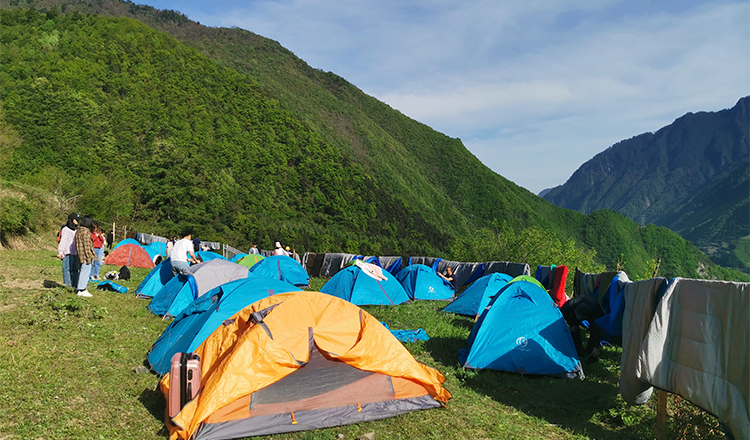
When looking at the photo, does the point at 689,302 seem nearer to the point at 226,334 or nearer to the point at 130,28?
the point at 226,334

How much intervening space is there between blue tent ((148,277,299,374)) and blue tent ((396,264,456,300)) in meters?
7.44

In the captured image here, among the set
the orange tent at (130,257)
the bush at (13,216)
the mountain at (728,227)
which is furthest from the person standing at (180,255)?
the mountain at (728,227)

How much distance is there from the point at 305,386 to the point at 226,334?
1150mm

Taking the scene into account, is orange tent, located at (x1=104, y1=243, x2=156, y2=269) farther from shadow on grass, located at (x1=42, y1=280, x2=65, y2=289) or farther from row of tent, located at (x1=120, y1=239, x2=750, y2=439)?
row of tent, located at (x1=120, y1=239, x2=750, y2=439)

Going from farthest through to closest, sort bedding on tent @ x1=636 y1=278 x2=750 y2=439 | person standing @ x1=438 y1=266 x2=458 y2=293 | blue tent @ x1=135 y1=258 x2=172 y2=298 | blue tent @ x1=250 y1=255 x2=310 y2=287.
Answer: blue tent @ x1=250 y1=255 x2=310 y2=287 → person standing @ x1=438 y1=266 x2=458 y2=293 → blue tent @ x1=135 y1=258 x2=172 y2=298 → bedding on tent @ x1=636 y1=278 x2=750 y2=439

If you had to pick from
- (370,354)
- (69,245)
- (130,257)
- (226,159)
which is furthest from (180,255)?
(226,159)

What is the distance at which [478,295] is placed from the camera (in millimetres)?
11445

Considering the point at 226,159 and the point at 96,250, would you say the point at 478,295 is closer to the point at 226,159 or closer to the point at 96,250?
the point at 96,250

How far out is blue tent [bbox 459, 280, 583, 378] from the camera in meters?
6.76

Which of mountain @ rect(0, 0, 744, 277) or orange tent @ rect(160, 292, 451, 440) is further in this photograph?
mountain @ rect(0, 0, 744, 277)

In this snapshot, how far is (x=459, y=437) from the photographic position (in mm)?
4750

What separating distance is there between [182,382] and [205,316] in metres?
1.91

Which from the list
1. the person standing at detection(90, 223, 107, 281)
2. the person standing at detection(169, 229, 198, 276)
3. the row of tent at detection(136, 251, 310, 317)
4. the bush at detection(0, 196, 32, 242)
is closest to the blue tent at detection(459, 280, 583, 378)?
the row of tent at detection(136, 251, 310, 317)

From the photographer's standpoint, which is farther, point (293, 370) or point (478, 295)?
point (478, 295)
